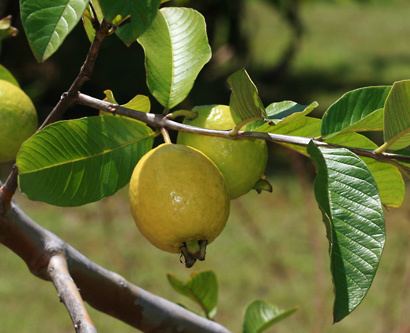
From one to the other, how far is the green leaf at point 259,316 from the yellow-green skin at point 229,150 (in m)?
0.44

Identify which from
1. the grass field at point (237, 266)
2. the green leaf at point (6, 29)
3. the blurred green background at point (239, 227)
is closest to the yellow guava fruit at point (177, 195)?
the green leaf at point (6, 29)

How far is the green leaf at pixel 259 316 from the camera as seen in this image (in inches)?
48.6

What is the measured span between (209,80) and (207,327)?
5624 mm

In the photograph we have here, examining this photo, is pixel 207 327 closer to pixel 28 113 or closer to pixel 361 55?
pixel 28 113

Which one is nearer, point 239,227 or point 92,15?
point 92,15

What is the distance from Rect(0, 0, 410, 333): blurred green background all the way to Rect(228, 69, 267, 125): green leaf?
1.55 m

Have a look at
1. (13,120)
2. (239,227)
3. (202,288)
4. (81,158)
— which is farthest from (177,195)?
(239,227)

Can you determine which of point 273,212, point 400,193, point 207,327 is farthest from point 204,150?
point 273,212

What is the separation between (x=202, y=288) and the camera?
1.23 m

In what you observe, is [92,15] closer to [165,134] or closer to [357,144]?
[165,134]

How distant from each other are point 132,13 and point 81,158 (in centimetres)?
18

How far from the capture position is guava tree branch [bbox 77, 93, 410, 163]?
0.73 m

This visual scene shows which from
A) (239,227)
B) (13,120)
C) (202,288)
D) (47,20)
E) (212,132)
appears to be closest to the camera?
(47,20)

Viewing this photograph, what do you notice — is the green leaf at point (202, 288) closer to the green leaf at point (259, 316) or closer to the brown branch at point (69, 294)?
the green leaf at point (259, 316)
